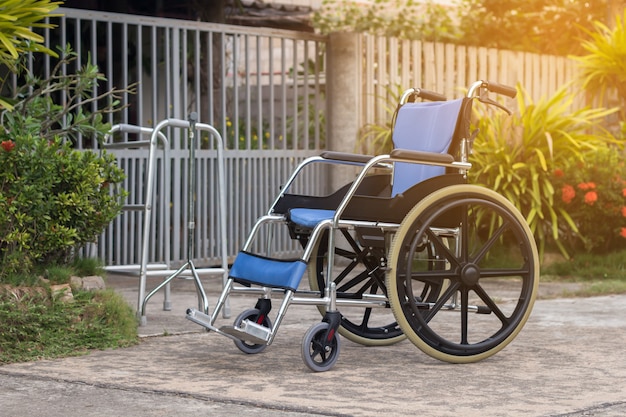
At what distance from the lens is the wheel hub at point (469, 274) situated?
429 cm

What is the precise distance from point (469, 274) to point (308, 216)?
2.21 ft

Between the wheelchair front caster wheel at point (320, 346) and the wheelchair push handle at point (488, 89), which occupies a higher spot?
the wheelchair push handle at point (488, 89)

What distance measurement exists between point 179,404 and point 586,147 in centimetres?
552

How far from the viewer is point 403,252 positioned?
13.7ft

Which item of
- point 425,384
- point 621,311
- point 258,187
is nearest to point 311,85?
point 258,187

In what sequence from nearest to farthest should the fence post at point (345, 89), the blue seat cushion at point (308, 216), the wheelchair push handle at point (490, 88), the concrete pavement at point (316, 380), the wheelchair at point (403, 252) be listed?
the concrete pavement at point (316, 380)
the wheelchair at point (403, 252)
the blue seat cushion at point (308, 216)
the wheelchair push handle at point (490, 88)
the fence post at point (345, 89)

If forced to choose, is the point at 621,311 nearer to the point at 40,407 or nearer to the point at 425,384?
the point at 425,384

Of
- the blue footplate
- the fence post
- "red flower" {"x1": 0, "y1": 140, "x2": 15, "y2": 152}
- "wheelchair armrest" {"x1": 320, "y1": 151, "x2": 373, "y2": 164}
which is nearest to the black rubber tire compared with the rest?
"wheelchair armrest" {"x1": 320, "y1": 151, "x2": 373, "y2": 164}

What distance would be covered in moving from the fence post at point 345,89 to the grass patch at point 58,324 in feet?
12.4

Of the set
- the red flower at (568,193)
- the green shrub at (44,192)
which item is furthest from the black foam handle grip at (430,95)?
the red flower at (568,193)

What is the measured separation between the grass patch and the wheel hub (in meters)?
1.43

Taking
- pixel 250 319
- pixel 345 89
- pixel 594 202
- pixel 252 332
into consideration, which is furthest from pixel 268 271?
pixel 345 89

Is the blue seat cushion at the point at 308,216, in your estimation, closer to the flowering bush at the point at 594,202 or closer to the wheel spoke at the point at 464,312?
the wheel spoke at the point at 464,312

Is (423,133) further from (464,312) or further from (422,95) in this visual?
(464,312)
